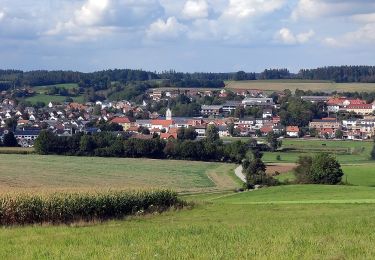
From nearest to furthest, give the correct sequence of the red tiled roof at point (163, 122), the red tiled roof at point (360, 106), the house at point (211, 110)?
1. the red tiled roof at point (163, 122)
2. the red tiled roof at point (360, 106)
3. the house at point (211, 110)

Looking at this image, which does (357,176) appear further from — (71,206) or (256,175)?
(71,206)

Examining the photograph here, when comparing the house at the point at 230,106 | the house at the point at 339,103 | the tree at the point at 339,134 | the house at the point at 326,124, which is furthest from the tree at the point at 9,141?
the house at the point at 339,103

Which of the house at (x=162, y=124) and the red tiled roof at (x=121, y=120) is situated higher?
the red tiled roof at (x=121, y=120)

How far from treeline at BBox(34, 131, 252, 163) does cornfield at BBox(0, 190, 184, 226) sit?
179 feet

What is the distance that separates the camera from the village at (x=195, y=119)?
122625 mm

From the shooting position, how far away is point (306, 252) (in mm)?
10578

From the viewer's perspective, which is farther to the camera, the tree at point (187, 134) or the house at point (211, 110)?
the house at point (211, 110)

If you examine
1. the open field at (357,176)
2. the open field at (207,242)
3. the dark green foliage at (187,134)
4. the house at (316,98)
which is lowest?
the dark green foliage at (187,134)

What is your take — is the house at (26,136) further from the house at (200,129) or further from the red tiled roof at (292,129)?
the red tiled roof at (292,129)

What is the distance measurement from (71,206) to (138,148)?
62731 millimetres

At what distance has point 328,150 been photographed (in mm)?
93000

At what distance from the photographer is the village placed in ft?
402

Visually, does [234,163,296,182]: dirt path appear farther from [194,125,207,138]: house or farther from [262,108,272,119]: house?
[262,108,272,119]: house

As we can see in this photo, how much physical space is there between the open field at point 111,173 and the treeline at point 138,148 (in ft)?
15.5
